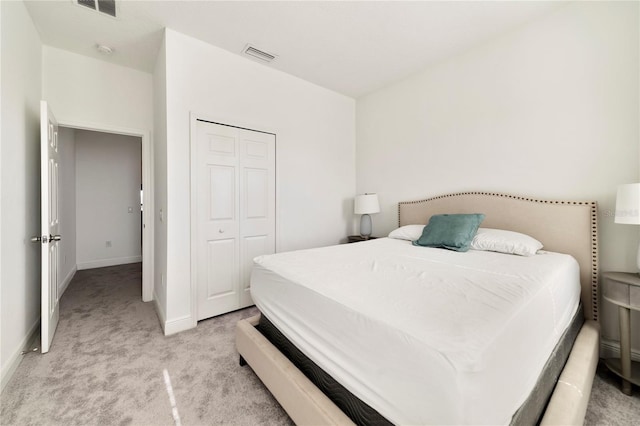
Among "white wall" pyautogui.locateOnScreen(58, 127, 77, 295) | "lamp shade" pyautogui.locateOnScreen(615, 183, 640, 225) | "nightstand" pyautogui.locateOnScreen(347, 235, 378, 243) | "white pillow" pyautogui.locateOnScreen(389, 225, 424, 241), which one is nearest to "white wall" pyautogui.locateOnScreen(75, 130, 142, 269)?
"white wall" pyautogui.locateOnScreen(58, 127, 77, 295)

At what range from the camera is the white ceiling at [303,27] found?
2.10 meters

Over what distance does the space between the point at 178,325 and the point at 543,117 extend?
3.74 m

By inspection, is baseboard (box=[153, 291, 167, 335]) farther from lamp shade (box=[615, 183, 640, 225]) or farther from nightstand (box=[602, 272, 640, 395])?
lamp shade (box=[615, 183, 640, 225])

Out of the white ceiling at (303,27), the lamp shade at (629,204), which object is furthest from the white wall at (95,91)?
the lamp shade at (629,204)

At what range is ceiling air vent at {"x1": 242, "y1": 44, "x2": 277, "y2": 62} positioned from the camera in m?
2.66

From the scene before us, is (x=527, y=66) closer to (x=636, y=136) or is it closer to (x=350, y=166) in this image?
(x=636, y=136)

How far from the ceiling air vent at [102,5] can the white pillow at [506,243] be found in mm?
3546

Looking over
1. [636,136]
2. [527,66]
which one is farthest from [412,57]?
[636,136]

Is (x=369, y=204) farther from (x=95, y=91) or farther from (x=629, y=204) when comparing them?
(x=95, y=91)

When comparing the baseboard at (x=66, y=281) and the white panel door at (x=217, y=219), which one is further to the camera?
the baseboard at (x=66, y=281)

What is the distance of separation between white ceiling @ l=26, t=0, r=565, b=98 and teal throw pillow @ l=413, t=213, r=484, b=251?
5.72 ft

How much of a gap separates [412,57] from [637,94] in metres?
1.82

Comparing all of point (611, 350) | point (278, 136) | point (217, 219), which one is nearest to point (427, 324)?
point (611, 350)

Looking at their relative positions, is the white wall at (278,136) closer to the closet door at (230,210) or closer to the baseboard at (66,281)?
the closet door at (230,210)
